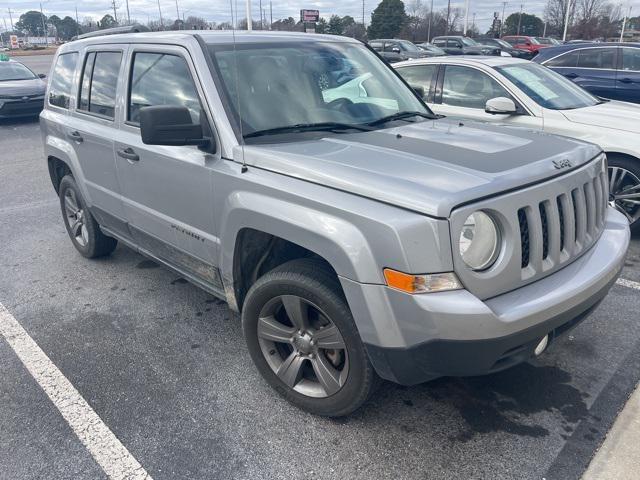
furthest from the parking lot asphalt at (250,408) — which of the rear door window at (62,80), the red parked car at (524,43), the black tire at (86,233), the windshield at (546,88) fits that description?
the red parked car at (524,43)

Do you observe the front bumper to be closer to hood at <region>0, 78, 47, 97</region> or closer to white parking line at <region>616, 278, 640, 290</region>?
white parking line at <region>616, 278, 640, 290</region>

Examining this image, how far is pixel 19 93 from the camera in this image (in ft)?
41.1

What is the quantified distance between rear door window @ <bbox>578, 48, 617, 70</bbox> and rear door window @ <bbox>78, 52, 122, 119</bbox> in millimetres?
8507

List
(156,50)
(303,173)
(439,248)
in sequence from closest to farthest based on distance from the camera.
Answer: (439,248), (303,173), (156,50)

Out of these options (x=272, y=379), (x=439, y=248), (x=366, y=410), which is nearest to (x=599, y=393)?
(x=366, y=410)

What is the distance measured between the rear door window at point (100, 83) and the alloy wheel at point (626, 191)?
4.41 metres

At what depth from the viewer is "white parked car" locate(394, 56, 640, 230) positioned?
5105 millimetres

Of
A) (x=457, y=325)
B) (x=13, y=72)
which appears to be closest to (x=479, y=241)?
(x=457, y=325)

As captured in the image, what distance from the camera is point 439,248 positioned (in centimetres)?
211

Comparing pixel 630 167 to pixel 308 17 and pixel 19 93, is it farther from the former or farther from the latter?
pixel 19 93

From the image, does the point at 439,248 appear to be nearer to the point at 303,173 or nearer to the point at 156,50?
the point at 303,173

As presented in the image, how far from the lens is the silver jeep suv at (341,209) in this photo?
7.13 ft

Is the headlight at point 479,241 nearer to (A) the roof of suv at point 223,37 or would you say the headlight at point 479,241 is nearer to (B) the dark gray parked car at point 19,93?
(A) the roof of suv at point 223,37

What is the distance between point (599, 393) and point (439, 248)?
1576 millimetres
